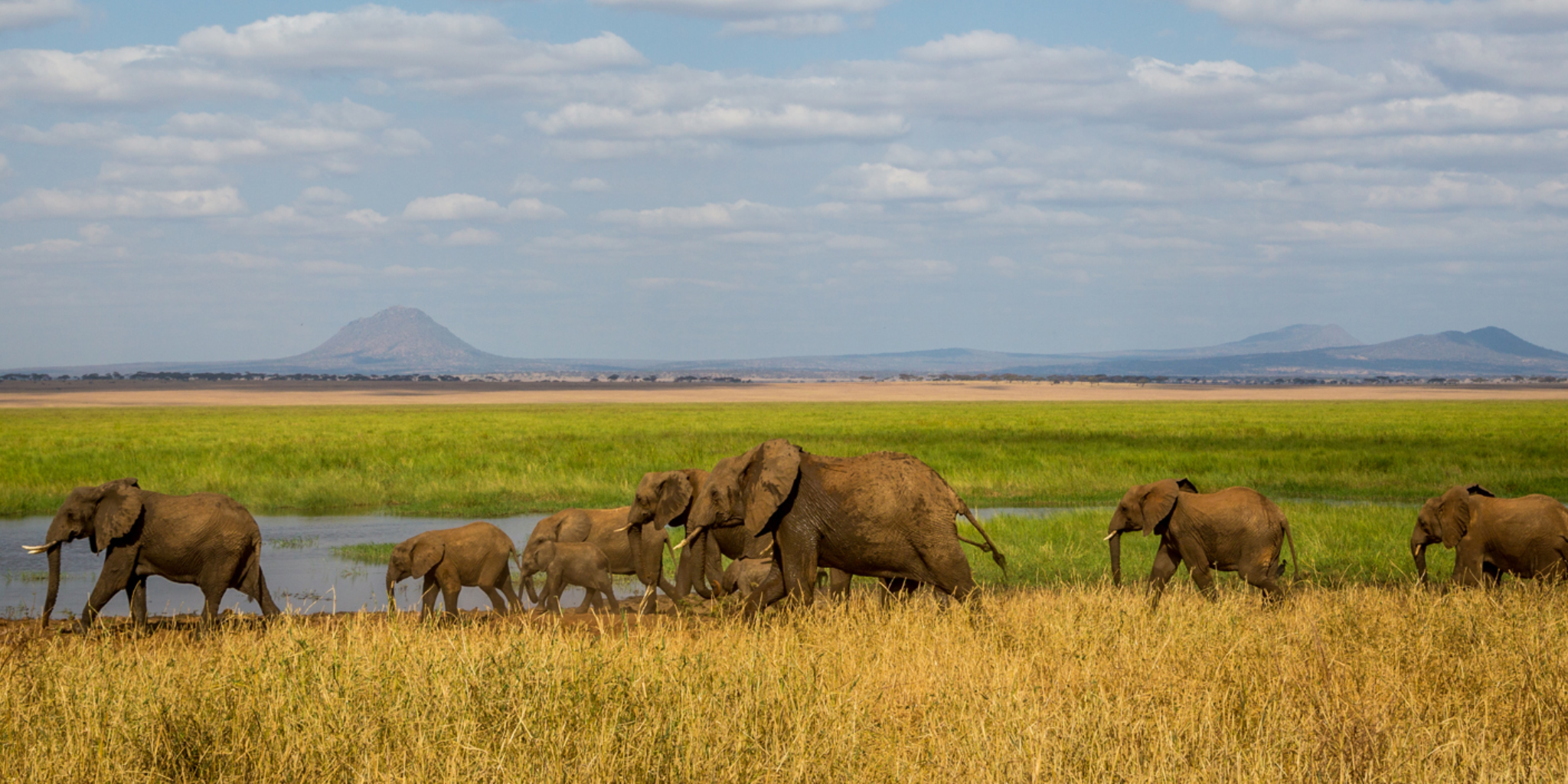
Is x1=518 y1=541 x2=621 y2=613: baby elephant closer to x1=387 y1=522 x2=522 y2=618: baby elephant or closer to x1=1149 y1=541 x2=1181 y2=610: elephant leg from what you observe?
x1=387 y1=522 x2=522 y2=618: baby elephant

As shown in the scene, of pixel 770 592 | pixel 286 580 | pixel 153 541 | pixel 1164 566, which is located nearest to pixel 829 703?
pixel 770 592

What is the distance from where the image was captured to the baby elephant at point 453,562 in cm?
1294

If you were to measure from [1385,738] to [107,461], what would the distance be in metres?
32.7

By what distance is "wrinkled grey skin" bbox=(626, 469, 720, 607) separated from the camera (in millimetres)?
12820

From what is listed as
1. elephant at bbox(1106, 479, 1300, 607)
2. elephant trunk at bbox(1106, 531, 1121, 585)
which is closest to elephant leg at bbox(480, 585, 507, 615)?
elephant trunk at bbox(1106, 531, 1121, 585)

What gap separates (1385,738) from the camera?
6852mm

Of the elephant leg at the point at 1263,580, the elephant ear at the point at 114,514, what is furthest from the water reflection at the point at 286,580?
the elephant leg at the point at 1263,580

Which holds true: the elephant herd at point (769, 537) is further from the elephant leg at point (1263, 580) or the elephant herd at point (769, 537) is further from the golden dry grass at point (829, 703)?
the golden dry grass at point (829, 703)

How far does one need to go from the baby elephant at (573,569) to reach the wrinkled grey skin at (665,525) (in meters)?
0.37

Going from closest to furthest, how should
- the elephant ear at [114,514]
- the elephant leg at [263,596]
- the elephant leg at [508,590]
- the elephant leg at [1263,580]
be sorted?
the elephant ear at [114,514]
the elephant leg at [263,596]
the elephant leg at [1263,580]
the elephant leg at [508,590]

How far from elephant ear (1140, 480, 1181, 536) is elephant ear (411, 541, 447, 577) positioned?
23.1ft

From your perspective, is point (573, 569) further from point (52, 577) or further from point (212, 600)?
point (52, 577)

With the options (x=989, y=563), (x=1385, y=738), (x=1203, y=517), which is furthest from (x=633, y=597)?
(x=1385, y=738)

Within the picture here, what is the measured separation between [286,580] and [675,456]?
743 inches
